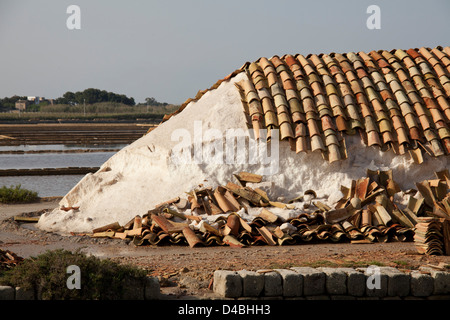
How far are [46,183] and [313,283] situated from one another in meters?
13.4

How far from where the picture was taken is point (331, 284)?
604 centimetres

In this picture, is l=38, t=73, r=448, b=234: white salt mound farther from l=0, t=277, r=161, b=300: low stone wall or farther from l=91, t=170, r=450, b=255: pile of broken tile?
l=0, t=277, r=161, b=300: low stone wall

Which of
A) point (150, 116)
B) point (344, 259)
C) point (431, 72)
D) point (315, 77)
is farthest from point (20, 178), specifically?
point (150, 116)

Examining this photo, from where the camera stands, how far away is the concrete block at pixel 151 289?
580cm

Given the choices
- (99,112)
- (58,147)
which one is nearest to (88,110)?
(99,112)

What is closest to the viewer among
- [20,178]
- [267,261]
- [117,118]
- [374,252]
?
[267,261]

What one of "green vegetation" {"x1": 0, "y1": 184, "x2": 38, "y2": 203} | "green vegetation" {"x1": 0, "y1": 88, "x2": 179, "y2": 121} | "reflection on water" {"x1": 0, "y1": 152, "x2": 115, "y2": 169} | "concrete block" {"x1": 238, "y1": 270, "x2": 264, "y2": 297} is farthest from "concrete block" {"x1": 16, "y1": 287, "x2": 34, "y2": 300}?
"green vegetation" {"x1": 0, "y1": 88, "x2": 179, "y2": 121}

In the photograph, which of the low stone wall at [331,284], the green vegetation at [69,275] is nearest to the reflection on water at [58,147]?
the green vegetation at [69,275]

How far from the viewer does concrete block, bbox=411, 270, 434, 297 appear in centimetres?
618

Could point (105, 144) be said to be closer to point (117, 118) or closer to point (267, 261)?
point (267, 261)

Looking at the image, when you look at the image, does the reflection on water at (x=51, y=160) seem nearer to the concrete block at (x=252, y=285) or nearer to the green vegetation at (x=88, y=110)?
the concrete block at (x=252, y=285)

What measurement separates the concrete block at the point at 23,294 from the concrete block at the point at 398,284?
3232 millimetres
